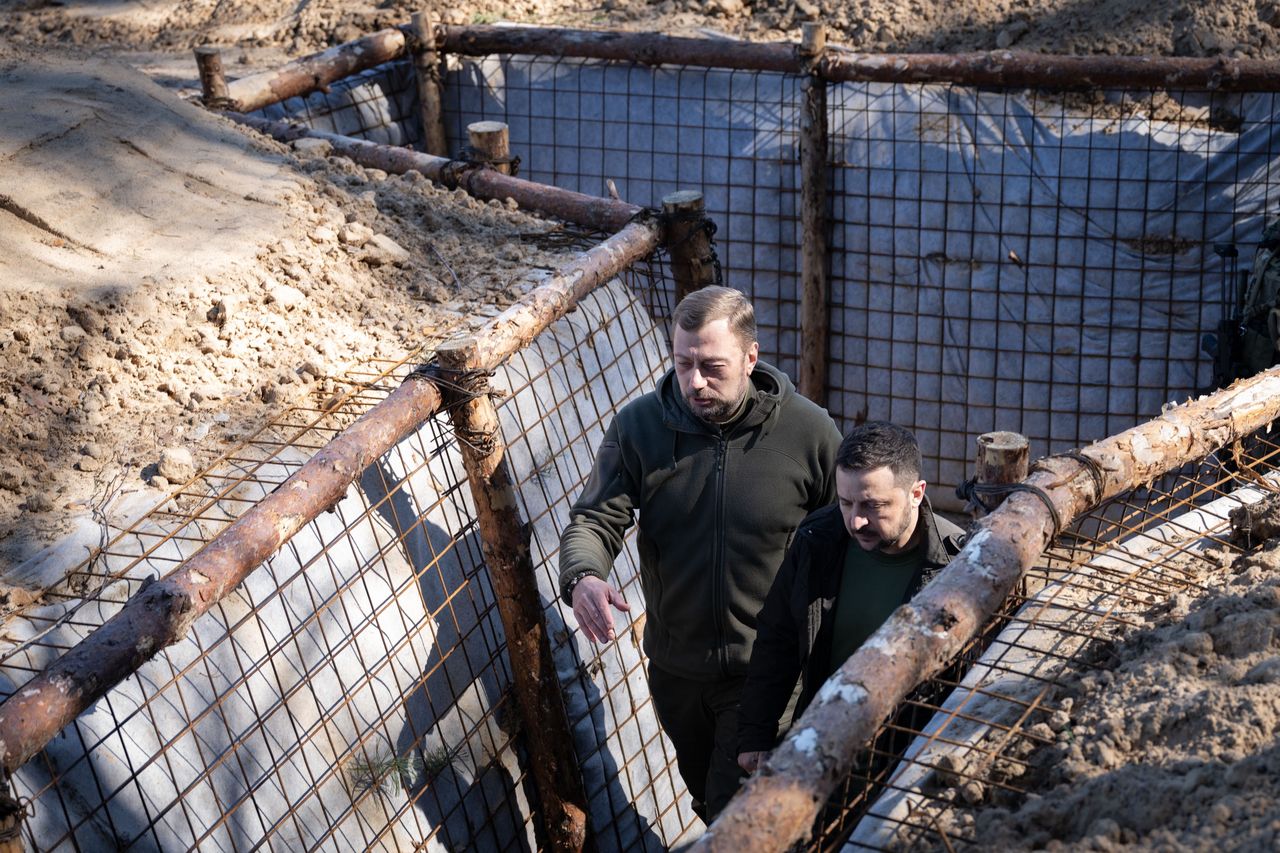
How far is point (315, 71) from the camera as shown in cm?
696

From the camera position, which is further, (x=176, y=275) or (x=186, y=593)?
(x=176, y=275)

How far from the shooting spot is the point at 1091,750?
2.30m

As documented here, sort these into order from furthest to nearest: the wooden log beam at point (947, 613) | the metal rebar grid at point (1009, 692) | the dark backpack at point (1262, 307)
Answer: the dark backpack at point (1262, 307)
the metal rebar grid at point (1009, 692)
the wooden log beam at point (947, 613)

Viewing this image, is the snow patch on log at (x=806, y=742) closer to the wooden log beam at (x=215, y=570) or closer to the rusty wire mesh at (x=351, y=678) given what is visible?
the wooden log beam at (x=215, y=570)

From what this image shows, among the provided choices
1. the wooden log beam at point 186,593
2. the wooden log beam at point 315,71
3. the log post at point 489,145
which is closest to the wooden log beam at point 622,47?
the wooden log beam at point 315,71

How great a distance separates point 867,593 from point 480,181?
310cm

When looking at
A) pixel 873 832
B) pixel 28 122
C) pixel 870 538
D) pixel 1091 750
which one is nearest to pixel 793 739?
pixel 873 832

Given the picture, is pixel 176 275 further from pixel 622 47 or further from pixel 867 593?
pixel 622 47

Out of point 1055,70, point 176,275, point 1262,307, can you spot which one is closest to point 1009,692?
point 176,275

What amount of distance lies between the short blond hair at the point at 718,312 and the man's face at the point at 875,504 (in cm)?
58

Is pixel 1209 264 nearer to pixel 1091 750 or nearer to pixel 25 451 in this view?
pixel 1091 750

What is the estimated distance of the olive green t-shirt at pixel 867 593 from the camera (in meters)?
2.99

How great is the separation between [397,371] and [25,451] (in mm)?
1118

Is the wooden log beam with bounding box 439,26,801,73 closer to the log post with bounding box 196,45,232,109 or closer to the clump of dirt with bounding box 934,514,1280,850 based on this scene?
the log post with bounding box 196,45,232,109
